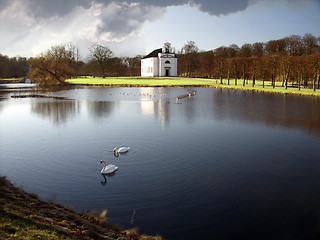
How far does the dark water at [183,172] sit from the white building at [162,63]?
66.1 metres

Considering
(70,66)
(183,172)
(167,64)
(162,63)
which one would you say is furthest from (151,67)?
(183,172)

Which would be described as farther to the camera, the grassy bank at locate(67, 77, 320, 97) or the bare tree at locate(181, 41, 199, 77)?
the bare tree at locate(181, 41, 199, 77)

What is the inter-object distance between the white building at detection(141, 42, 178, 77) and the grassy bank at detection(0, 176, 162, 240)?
7534 centimetres

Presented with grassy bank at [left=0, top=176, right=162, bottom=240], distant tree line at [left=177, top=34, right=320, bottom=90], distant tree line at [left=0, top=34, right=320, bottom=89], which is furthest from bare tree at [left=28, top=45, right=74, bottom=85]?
grassy bank at [left=0, top=176, right=162, bottom=240]

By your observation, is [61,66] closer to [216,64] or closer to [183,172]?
[216,64]

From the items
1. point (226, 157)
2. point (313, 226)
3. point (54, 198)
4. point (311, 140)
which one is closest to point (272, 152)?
point (226, 157)

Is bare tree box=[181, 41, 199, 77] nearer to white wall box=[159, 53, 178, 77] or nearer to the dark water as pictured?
white wall box=[159, 53, 178, 77]

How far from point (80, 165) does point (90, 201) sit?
8.12 ft

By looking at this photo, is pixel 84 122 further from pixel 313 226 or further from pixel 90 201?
pixel 313 226

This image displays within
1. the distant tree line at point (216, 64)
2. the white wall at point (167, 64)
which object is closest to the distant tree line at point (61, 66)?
the distant tree line at point (216, 64)

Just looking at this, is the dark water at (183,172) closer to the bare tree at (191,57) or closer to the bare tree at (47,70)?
the bare tree at (47,70)

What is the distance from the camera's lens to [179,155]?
995 centimetres

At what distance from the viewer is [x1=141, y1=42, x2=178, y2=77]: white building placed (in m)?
80.1

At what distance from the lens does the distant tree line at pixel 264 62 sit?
40.9m
